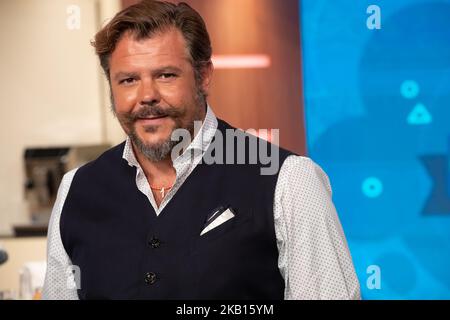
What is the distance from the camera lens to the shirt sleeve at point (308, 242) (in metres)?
1.52

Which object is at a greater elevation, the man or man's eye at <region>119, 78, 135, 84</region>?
man's eye at <region>119, 78, 135, 84</region>

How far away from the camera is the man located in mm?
1535

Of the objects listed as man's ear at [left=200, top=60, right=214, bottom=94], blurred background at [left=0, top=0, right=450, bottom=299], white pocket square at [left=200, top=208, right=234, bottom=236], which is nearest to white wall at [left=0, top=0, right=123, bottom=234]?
blurred background at [left=0, top=0, right=450, bottom=299]

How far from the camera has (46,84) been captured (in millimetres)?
3918

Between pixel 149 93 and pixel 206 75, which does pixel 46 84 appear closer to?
pixel 206 75

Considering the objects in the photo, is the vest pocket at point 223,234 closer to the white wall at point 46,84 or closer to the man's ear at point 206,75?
the man's ear at point 206,75

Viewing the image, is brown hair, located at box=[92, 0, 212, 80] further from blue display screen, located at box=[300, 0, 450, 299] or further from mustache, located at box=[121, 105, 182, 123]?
blue display screen, located at box=[300, 0, 450, 299]

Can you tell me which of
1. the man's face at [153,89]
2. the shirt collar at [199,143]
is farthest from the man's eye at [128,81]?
the shirt collar at [199,143]

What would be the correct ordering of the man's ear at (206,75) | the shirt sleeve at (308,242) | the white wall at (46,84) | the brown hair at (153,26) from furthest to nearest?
the white wall at (46,84)
the man's ear at (206,75)
the brown hair at (153,26)
the shirt sleeve at (308,242)

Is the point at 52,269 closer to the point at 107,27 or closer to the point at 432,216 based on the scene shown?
the point at 107,27

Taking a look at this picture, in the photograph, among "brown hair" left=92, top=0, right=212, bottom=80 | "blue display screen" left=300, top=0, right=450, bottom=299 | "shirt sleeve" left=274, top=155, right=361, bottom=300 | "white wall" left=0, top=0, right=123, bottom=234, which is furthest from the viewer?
"white wall" left=0, top=0, right=123, bottom=234

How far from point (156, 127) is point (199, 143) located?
0.37ft

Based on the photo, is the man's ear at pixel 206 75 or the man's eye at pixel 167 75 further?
the man's ear at pixel 206 75

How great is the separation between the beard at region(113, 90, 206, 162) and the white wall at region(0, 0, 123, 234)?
Answer: 219 cm
